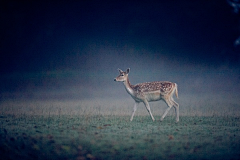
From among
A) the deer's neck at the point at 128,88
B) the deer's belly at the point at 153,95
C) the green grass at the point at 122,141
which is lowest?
the green grass at the point at 122,141

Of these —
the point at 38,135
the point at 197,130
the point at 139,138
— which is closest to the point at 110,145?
the point at 139,138

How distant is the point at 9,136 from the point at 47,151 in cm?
211

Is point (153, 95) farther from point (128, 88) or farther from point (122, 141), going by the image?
point (122, 141)

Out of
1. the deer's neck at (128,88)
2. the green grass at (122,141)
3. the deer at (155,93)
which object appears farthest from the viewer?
the deer's neck at (128,88)

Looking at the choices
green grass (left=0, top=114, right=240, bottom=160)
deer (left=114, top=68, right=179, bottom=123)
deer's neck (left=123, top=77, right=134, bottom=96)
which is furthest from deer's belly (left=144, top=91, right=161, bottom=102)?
green grass (left=0, top=114, right=240, bottom=160)

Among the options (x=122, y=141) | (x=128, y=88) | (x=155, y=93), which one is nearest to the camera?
(x=122, y=141)

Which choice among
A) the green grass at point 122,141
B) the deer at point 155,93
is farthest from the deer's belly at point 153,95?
the green grass at point 122,141

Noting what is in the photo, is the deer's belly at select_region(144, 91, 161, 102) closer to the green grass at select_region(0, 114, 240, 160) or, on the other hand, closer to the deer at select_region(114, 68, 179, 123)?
the deer at select_region(114, 68, 179, 123)

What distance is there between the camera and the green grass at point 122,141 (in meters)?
7.87

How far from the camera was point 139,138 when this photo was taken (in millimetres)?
9625

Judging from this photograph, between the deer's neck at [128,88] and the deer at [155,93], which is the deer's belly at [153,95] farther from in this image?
the deer's neck at [128,88]

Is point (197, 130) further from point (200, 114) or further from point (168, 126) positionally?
point (200, 114)

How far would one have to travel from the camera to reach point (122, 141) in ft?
30.0

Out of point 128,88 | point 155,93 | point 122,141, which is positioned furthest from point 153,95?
point 122,141
